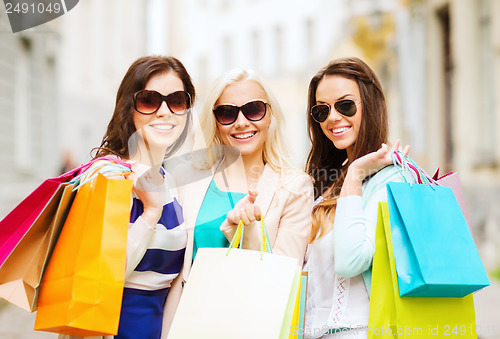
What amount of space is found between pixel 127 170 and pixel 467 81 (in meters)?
8.73

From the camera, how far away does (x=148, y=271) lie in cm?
233

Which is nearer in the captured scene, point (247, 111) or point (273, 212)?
point (273, 212)

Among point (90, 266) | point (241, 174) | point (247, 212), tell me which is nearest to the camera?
point (90, 266)

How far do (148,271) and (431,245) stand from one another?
116 centimetres

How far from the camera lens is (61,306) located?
6.51ft

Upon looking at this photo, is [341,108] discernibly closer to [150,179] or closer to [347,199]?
[347,199]

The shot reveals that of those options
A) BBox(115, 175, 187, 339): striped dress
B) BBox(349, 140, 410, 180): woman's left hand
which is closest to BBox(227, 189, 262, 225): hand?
BBox(115, 175, 187, 339): striped dress

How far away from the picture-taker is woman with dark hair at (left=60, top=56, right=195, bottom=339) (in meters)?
2.29

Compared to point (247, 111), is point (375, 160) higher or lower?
lower

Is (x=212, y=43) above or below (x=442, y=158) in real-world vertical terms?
above

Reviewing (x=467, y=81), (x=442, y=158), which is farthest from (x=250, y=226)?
(x=442, y=158)

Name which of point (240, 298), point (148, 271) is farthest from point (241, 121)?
point (240, 298)

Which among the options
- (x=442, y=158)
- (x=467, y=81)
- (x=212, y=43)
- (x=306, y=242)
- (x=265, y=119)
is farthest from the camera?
(x=212, y=43)

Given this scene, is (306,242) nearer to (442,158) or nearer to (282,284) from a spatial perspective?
(282,284)
